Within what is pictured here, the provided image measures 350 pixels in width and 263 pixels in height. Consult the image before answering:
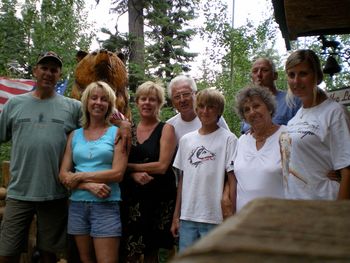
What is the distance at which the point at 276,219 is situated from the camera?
44 cm

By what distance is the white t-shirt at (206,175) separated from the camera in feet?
9.11

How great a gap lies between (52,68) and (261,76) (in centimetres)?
162

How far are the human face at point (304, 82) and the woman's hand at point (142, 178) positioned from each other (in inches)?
46.4

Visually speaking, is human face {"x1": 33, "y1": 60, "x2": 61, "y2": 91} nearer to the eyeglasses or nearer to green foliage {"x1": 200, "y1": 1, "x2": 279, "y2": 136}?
the eyeglasses

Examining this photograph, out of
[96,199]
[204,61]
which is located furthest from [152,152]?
[204,61]

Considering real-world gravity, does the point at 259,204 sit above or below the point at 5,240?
above

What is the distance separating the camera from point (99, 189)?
284cm

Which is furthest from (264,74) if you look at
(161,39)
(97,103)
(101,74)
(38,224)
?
(161,39)

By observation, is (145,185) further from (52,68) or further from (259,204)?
(259,204)

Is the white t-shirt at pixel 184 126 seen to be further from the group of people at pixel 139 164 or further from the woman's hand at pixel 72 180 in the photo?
the woman's hand at pixel 72 180

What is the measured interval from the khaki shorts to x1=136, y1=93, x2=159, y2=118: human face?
89 centimetres

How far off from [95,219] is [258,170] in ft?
3.67

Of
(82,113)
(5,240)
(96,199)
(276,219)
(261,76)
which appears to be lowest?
(5,240)

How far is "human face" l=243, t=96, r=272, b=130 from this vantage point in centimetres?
262
